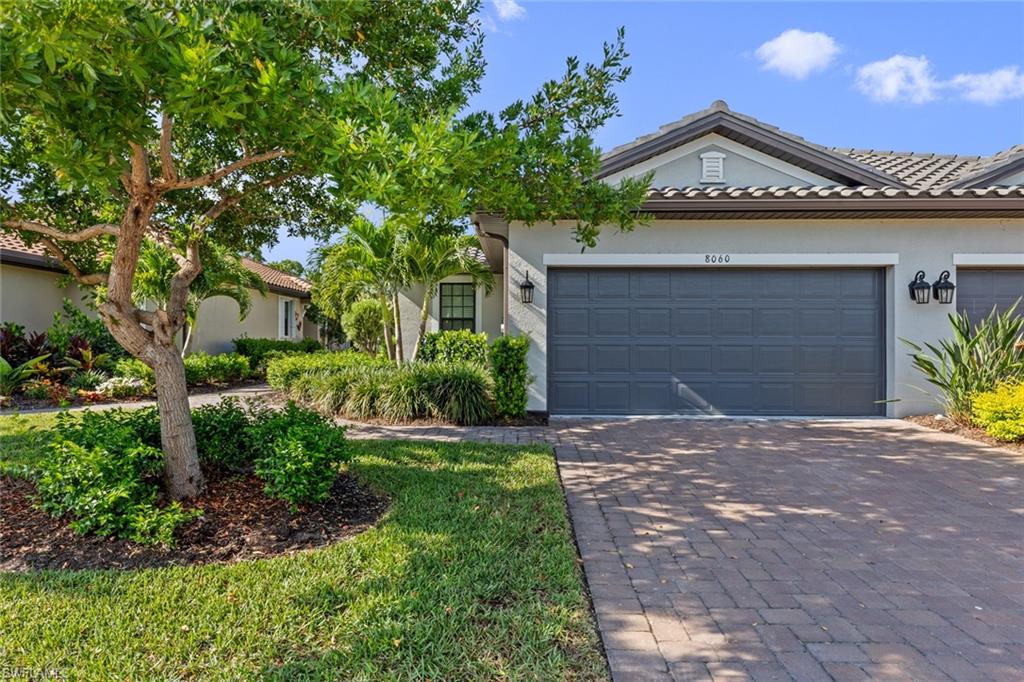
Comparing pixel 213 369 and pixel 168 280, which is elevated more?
pixel 168 280

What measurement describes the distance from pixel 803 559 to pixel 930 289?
7186mm

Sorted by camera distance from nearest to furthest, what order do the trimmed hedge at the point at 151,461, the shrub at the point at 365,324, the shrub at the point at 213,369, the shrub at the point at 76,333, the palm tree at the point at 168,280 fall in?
the trimmed hedge at the point at 151,461 < the palm tree at the point at 168,280 < the shrub at the point at 76,333 < the shrub at the point at 213,369 < the shrub at the point at 365,324

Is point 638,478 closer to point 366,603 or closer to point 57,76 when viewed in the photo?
point 366,603

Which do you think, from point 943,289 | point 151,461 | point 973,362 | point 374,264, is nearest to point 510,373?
Result: point 374,264

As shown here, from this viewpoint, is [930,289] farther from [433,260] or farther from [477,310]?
[477,310]

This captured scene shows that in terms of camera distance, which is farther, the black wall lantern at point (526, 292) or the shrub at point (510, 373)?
the black wall lantern at point (526, 292)

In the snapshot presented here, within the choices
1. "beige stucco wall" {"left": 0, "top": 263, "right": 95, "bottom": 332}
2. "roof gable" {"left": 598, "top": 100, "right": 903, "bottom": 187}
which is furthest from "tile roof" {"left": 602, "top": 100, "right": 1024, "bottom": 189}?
"beige stucco wall" {"left": 0, "top": 263, "right": 95, "bottom": 332}

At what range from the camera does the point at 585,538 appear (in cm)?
372

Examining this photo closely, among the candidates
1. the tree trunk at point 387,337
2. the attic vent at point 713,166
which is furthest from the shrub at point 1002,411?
the tree trunk at point 387,337

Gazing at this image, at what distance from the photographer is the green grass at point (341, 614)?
224 cm

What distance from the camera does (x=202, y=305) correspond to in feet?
50.1

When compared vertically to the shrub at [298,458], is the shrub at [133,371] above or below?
above

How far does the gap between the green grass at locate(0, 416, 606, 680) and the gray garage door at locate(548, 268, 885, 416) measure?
5.11m

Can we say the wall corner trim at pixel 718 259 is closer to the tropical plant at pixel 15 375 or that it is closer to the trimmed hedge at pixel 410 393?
the trimmed hedge at pixel 410 393
